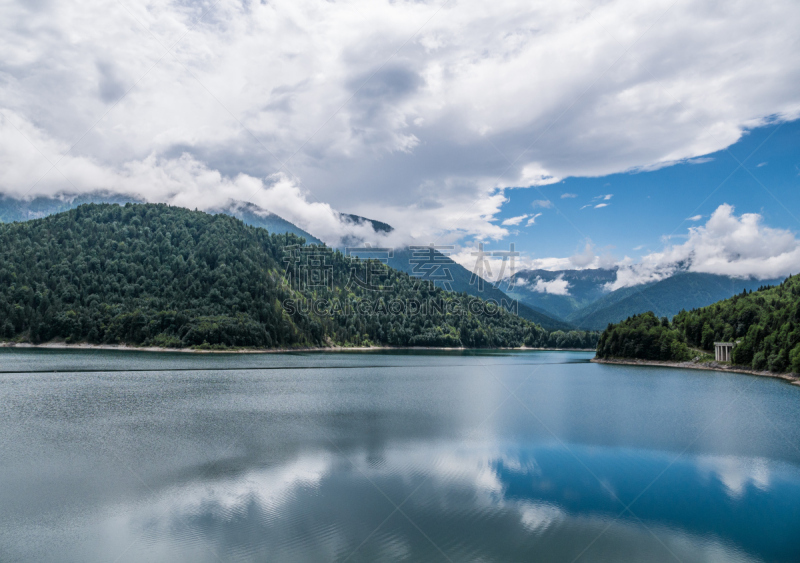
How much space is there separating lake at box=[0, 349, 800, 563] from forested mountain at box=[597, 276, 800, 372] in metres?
54.1

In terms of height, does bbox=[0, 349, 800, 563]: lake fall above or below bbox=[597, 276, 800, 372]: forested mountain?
below

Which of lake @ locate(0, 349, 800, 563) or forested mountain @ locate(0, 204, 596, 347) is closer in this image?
lake @ locate(0, 349, 800, 563)

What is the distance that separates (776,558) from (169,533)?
19475mm

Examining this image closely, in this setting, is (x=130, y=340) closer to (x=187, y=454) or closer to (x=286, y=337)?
(x=286, y=337)

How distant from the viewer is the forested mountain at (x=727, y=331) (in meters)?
85.7

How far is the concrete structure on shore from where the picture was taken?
101188mm

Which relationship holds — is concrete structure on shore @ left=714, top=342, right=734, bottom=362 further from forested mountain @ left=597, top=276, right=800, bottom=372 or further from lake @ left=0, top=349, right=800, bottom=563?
lake @ left=0, top=349, right=800, bottom=563

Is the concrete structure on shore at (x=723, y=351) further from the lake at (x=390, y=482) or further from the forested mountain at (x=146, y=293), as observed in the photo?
the forested mountain at (x=146, y=293)

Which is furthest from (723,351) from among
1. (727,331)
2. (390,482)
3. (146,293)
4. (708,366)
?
(146,293)

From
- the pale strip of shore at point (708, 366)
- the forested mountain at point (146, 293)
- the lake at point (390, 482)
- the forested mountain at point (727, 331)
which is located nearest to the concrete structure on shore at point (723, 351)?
the forested mountain at point (727, 331)

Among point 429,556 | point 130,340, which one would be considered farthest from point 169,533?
point 130,340

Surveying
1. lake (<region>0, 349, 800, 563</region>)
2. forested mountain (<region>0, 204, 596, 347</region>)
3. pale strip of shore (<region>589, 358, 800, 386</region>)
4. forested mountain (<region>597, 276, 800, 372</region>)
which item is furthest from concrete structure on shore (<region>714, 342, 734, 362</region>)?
forested mountain (<region>0, 204, 596, 347</region>)

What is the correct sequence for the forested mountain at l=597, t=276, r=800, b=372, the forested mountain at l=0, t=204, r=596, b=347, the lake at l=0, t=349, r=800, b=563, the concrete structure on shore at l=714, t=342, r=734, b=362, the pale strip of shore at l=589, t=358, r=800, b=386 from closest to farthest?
1. the lake at l=0, t=349, r=800, b=563
2. the pale strip of shore at l=589, t=358, r=800, b=386
3. the forested mountain at l=597, t=276, r=800, b=372
4. the concrete structure on shore at l=714, t=342, r=734, b=362
5. the forested mountain at l=0, t=204, r=596, b=347

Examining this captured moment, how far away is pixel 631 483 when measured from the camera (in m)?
21.3
